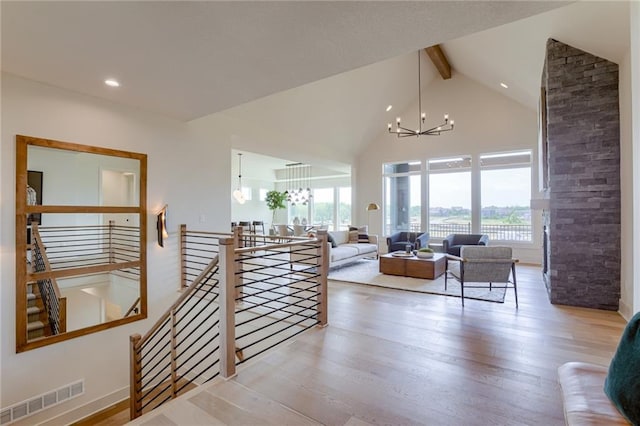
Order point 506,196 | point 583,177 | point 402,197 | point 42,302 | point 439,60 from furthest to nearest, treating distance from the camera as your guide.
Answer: point 402,197, point 506,196, point 439,60, point 583,177, point 42,302

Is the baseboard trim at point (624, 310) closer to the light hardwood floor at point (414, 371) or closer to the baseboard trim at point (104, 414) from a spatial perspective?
the light hardwood floor at point (414, 371)

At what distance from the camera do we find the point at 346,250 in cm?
683

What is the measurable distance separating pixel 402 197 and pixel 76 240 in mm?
7890

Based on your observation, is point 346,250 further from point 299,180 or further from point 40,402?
point 299,180

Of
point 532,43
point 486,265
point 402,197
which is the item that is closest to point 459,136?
point 402,197

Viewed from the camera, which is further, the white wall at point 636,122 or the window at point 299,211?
the window at point 299,211

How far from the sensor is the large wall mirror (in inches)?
122

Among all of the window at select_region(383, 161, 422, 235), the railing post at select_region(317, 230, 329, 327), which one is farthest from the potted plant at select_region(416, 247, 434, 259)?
the railing post at select_region(317, 230, 329, 327)

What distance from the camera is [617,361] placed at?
136cm

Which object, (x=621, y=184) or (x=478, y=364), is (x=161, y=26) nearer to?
(x=478, y=364)

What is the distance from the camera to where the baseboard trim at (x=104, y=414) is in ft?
11.1

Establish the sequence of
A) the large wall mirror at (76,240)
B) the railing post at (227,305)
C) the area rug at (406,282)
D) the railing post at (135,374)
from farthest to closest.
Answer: the area rug at (406,282)
the railing post at (135,374)
the large wall mirror at (76,240)
the railing post at (227,305)

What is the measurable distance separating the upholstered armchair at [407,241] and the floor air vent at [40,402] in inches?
252

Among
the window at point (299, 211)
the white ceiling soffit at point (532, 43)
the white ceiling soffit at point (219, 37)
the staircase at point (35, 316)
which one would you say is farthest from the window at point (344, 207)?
the staircase at point (35, 316)
